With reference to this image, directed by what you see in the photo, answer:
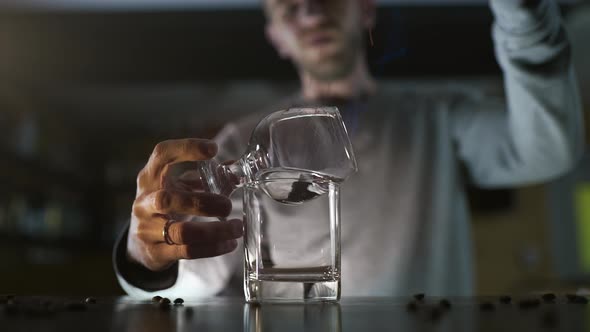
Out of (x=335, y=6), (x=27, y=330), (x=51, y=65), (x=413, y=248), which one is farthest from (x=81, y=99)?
(x=27, y=330)

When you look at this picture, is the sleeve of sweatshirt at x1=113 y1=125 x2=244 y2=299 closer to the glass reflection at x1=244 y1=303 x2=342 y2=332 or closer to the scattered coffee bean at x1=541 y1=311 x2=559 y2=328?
the glass reflection at x1=244 y1=303 x2=342 y2=332

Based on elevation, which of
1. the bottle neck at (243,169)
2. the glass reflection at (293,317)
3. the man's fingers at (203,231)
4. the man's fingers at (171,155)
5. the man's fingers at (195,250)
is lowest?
the glass reflection at (293,317)

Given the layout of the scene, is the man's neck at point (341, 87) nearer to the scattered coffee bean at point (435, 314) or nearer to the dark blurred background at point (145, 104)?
the dark blurred background at point (145, 104)

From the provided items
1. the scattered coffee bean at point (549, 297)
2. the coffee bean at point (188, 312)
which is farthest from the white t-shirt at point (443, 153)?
the coffee bean at point (188, 312)

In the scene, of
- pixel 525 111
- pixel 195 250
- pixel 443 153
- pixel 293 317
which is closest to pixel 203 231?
pixel 195 250

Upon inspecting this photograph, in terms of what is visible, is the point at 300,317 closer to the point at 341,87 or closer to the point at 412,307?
the point at 412,307

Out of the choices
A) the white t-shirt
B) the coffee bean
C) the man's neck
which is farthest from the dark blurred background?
the coffee bean
